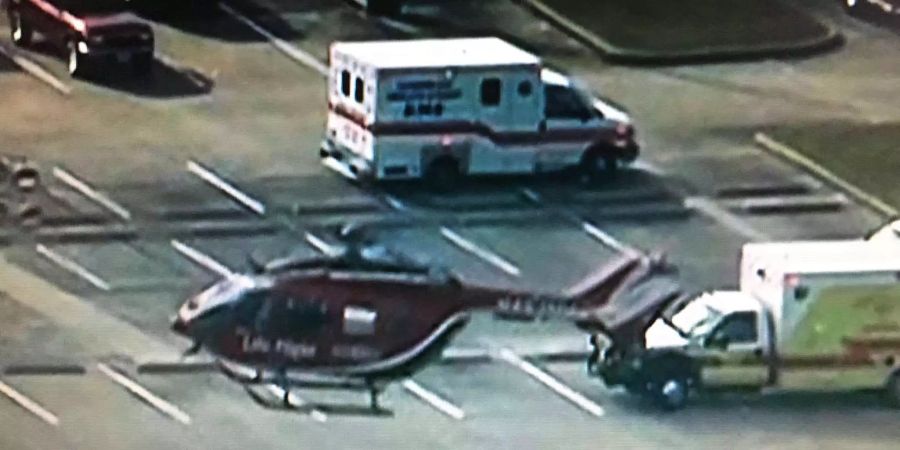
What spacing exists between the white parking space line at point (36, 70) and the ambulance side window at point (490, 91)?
69.6 inches

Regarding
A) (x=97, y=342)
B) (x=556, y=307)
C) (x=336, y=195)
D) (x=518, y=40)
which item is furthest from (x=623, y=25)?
(x=556, y=307)

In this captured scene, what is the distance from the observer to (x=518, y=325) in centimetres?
727

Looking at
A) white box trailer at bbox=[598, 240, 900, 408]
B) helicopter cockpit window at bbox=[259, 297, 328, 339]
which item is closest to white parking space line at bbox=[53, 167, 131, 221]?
white box trailer at bbox=[598, 240, 900, 408]

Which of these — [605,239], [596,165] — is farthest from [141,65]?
[605,239]

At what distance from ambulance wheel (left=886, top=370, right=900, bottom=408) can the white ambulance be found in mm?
2341

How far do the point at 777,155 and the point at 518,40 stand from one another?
5.95 ft

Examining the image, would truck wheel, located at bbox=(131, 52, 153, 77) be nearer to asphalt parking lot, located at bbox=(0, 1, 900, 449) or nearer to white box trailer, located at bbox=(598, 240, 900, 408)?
asphalt parking lot, located at bbox=(0, 1, 900, 449)

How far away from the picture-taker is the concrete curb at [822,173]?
8.60 metres

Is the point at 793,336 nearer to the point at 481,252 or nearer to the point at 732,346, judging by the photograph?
the point at 732,346

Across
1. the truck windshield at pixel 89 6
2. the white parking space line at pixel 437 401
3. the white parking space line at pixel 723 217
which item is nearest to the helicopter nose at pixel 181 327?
the white parking space line at pixel 437 401

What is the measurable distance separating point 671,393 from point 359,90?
8.20 feet

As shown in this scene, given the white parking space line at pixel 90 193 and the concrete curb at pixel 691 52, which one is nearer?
the white parking space line at pixel 90 193

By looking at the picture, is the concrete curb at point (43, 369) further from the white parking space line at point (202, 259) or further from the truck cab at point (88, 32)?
the truck cab at point (88, 32)

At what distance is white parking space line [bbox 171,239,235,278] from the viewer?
7922 millimetres
